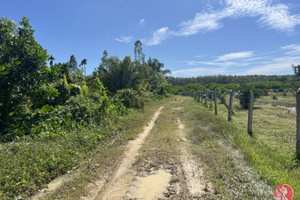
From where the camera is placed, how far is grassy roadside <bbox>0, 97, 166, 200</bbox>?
317 centimetres

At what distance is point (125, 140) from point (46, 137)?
88.9 inches

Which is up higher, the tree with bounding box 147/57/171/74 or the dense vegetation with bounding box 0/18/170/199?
the tree with bounding box 147/57/171/74

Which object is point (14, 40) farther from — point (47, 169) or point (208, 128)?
point (208, 128)

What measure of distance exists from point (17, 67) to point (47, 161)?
149 inches

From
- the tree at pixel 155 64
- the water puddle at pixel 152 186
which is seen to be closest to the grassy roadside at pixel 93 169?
the water puddle at pixel 152 186

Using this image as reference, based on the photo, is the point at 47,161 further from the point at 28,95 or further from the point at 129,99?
the point at 129,99

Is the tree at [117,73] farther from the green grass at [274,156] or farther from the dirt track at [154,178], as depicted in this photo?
the dirt track at [154,178]

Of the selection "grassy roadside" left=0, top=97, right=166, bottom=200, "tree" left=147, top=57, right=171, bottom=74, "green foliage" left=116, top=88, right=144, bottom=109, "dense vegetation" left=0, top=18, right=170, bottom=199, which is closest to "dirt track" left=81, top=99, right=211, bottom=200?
"grassy roadside" left=0, top=97, right=166, bottom=200

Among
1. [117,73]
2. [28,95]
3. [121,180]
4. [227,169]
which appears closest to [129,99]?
[117,73]

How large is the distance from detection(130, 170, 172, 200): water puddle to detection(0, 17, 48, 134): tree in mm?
4776

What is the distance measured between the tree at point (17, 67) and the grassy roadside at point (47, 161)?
6.29 ft

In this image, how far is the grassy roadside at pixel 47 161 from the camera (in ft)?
10.4

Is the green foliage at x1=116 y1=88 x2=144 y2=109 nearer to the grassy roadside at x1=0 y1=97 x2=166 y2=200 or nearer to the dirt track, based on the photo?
the grassy roadside at x1=0 y1=97 x2=166 y2=200

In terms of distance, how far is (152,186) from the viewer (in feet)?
10.8
